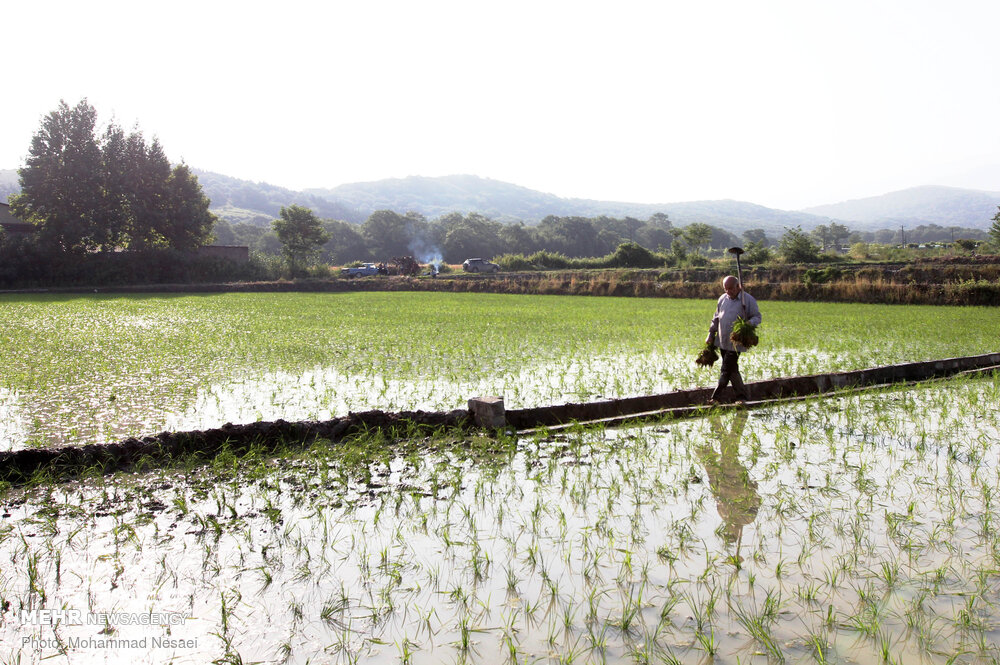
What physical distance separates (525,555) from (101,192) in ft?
146

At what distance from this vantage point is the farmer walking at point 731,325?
6.57 metres

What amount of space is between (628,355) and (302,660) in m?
8.11

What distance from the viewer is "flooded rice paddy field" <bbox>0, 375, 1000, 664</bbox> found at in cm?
260

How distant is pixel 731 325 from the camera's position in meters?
6.67

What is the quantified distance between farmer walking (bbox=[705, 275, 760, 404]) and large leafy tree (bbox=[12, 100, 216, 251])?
132ft

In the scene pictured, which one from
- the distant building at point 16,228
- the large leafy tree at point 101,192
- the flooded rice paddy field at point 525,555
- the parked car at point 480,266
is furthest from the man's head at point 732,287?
the distant building at point 16,228

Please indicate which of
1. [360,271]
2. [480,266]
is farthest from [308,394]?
[480,266]

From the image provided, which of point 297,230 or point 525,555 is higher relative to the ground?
point 297,230

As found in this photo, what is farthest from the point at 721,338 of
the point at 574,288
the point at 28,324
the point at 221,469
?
the point at 574,288

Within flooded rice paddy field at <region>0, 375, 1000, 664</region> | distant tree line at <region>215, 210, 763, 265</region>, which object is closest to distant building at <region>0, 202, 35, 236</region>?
distant tree line at <region>215, 210, 763, 265</region>

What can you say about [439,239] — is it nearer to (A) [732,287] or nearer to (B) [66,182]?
(B) [66,182]

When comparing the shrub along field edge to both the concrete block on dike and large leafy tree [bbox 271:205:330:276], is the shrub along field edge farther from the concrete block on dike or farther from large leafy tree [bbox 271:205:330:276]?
the concrete block on dike

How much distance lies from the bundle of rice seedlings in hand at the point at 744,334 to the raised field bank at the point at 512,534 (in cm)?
76

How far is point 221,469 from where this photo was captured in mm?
4738
